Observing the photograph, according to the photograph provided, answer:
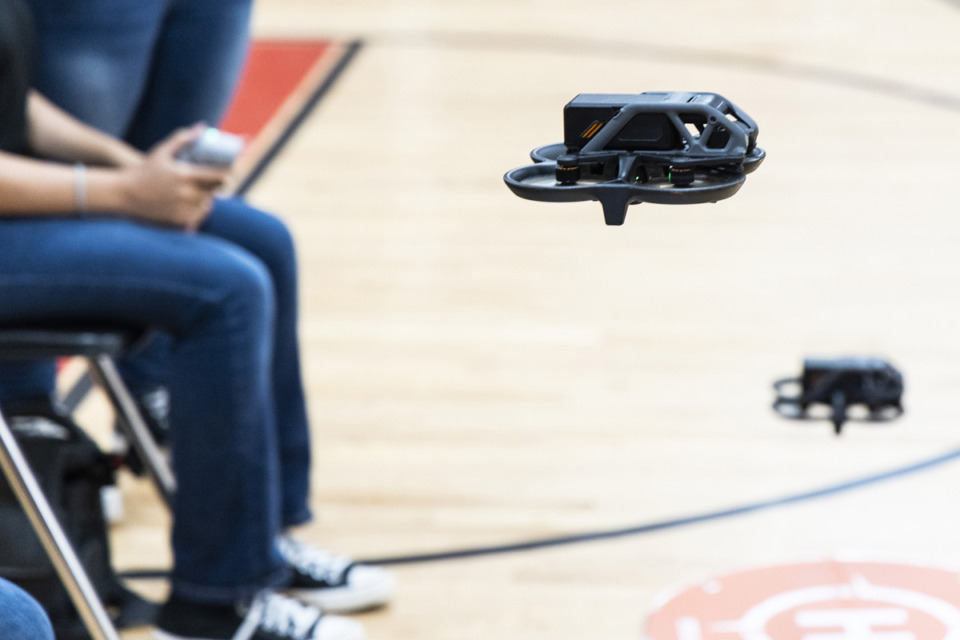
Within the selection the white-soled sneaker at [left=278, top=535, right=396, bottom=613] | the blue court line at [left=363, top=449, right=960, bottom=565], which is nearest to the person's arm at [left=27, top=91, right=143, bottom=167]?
the white-soled sneaker at [left=278, top=535, right=396, bottom=613]

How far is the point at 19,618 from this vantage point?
1.02m

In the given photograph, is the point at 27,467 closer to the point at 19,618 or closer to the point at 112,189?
the point at 112,189

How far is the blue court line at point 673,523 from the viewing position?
81.5 inches

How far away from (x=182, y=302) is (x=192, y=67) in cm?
50

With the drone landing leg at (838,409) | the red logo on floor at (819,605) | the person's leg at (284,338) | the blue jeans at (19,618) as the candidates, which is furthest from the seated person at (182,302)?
→ the drone landing leg at (838,409)

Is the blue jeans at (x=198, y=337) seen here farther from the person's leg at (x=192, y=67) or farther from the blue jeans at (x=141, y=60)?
the person's leg at (x=192, y=67)

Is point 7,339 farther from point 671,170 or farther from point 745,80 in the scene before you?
point 745,80

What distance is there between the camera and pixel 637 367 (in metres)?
2.77

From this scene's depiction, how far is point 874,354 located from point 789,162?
147cm

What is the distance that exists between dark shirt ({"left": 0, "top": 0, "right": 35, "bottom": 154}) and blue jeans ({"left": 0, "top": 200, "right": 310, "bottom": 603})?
0.11 metres

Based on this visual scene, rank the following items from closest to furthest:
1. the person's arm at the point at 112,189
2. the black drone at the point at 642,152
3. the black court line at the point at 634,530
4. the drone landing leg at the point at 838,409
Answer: the black drone at the point at 642,152, the drone landing leg at the point at 838,409, the person's arm at the point at 112,189, the black court line at the point at 634,530

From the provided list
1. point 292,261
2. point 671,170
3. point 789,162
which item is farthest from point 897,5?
point 671,170

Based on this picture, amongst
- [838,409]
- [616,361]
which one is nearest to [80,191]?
[838,409]

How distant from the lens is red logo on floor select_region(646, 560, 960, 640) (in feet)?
5.74
